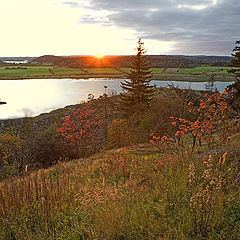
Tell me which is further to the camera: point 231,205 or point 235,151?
point 235,151

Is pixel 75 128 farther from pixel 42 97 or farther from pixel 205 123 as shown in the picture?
pixel 42 97

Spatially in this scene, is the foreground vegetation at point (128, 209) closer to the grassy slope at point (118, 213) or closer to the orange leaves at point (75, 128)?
the grassy slope at point (118, 213)

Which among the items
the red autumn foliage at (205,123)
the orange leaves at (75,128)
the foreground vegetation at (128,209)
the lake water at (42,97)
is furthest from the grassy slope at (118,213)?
the lake water at (42,97)

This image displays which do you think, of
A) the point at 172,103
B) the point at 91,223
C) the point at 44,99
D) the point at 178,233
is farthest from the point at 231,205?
the point at 44,99

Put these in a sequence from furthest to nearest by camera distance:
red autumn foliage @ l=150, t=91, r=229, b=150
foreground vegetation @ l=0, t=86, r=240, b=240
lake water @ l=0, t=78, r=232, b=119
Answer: lake water @ l=0, t=78, r=232, b=119
red autumn foliage @ l=150, t=91, r=229, b=150
foreground vegetation @ l=0, t=86, r=240, b=240

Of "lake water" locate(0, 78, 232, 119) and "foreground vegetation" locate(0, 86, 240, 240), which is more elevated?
"foreground vegetation" locate(0, 86, 240, 240)

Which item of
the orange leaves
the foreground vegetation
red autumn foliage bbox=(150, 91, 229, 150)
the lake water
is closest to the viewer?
the foreground vegetation

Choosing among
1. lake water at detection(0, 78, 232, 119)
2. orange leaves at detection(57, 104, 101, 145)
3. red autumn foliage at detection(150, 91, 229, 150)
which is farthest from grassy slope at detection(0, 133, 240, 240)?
lake water at detection(0, 78, 232, 119)

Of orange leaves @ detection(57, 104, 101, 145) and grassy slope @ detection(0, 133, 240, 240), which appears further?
orange leaves @ detection(57, 104, 101, 145)

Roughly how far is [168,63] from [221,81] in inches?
1588

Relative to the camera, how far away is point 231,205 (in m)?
4.01

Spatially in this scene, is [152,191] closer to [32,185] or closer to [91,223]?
[91,223]

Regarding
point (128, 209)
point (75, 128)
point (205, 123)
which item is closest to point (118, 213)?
point (128, 209)

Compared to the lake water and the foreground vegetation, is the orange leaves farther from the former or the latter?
the lake water
